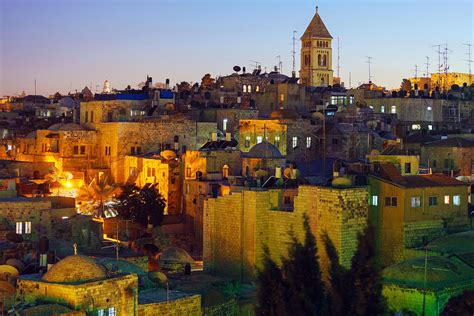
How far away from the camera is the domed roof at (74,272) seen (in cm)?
2250

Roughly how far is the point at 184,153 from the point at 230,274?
13810mm

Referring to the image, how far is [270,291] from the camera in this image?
21.6 meters

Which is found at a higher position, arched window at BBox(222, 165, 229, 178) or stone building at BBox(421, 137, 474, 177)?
stone building at BBox(421, 137, 474, 177)

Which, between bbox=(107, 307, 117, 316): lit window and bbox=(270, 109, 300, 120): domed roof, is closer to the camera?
bbox=(107, 307, 117, 316): lit window

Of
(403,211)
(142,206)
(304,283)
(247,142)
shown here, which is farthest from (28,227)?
(247,142)

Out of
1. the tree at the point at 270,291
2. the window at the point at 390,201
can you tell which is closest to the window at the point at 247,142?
the window at the point at 390,201

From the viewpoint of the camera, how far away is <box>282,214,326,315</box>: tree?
21234 mm

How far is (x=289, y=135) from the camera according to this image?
4888 cm

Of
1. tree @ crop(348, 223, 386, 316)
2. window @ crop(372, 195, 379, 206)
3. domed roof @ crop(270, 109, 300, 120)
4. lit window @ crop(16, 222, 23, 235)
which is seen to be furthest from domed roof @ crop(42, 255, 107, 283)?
domed roof @ crop(270, 109, 300, 120)

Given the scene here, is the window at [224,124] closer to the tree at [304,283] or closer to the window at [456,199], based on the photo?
the window at [456,199]

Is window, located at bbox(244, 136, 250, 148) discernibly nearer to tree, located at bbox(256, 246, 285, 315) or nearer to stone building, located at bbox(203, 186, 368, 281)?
stone building, located at bbox(203, 186, 368, 281)

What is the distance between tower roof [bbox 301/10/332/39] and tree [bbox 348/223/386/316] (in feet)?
204

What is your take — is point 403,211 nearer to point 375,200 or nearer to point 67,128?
point 375,200

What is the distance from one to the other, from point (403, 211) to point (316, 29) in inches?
2111
